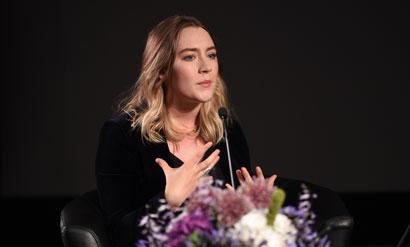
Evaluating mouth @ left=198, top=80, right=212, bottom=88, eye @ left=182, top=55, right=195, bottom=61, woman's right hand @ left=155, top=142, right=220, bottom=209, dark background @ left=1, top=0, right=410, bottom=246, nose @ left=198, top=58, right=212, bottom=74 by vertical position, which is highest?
eye @ left=182, top=55, right=195, bottom=61

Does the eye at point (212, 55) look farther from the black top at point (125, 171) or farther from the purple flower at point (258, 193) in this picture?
the purple flower at point (258, 193)

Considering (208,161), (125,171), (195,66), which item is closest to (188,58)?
(195,66)

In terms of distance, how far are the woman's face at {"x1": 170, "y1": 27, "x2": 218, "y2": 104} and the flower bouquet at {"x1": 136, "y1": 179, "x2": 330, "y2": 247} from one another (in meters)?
1.07

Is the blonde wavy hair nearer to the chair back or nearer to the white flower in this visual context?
the chair back

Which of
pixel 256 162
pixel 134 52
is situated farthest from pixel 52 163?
pixel 256 162

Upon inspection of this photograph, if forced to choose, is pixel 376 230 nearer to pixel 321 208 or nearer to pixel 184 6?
pixel 184 6

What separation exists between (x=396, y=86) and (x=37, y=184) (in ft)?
8.31

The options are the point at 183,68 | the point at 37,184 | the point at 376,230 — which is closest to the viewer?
the point at 183,68

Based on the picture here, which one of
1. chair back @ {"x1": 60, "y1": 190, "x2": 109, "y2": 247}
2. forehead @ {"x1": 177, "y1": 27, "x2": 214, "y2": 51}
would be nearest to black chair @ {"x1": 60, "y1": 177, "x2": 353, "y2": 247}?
chair back @ {"x1": 60, "y1": 190, "x2": 109, "y2": 247}

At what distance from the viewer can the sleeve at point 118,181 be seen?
265cm

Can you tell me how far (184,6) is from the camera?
4.96 metres

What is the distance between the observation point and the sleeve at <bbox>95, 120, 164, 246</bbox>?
104 inches

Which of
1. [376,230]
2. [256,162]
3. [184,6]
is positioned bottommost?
[376,230]

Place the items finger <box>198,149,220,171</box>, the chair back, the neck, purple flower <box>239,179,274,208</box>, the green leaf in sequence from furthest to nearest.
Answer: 1. the neck
2. the chair back
3. finger <box>198,149,220,171</box>
4. purple flower <box>239,179,274,208</box>
5. the green leaf
